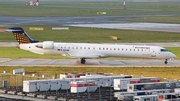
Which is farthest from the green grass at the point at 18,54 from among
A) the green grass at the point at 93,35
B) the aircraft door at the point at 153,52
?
the green grass at the point at 93,35

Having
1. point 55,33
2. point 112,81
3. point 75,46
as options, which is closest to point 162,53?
point 75,46

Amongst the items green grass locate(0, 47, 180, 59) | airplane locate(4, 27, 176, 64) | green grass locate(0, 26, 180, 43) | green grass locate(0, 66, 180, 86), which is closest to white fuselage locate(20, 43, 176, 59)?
airplane locate(4, 27, 176, 64)

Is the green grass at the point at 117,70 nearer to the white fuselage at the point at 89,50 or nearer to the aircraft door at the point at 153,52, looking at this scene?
the white fuselage at the point at 89,50

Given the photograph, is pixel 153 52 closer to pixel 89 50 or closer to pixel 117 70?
pixel 117 70

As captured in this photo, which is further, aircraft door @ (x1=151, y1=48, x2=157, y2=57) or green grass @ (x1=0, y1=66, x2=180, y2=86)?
aircraft door @ (x1=151, y1=48, x2=157, y2=57)

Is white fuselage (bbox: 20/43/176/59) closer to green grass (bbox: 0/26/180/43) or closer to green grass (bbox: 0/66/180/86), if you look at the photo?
green grass (bbox: 0/66/180/86)

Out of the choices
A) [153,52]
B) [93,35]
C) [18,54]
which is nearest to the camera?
[153,52]

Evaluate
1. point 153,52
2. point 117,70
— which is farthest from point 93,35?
point 117,70

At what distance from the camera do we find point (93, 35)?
10650 centimetres

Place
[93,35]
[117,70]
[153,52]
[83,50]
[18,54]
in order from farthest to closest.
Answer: [93,35], [18,54], [153,52], [83,50], [117,70]

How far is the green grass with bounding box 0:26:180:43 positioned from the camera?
99944 millimetres

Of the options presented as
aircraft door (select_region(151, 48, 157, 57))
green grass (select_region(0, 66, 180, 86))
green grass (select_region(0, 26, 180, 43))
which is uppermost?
green grass (select_region(0, 26, 180, 43))

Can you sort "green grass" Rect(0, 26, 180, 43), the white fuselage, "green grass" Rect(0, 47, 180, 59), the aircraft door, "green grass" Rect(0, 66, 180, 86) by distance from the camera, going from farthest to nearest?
"green grass" Rect(0, 26, 180, 43) → "green grass" Rect(0, 47, 180, 59) → the aircraft door → the white fuselage → "green grass" Rect(0, 66, 180, 86)

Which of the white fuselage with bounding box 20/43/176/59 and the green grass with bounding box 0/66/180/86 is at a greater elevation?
the white fuselage with bounding box 20/43/176/59
